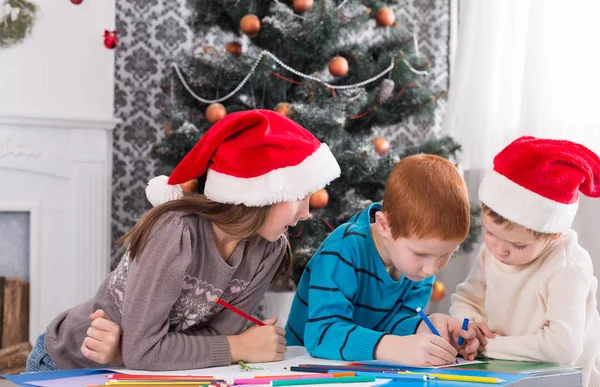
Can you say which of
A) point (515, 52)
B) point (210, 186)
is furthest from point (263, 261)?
point (515, 52)

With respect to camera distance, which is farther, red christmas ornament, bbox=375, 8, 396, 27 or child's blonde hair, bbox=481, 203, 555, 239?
red christmas ornament, bbox=375, 8, 396, 27

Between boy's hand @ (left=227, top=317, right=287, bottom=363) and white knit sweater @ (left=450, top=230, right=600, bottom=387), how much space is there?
1.39 feet

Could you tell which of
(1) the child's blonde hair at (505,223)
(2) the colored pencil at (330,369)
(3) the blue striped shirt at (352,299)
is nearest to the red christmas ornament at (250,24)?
(3) the blue striped shirt at (352,299)

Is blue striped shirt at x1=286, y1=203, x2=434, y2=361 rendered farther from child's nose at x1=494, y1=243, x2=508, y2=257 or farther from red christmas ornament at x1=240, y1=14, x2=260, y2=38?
red christmas ornament at x1=240, y1=14, x2=260, y2=38

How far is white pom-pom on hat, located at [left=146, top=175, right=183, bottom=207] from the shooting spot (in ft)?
4.93

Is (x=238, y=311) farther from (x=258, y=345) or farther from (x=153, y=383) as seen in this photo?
(x=153, y=383)

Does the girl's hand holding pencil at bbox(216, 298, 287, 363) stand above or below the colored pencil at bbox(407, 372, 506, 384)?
below

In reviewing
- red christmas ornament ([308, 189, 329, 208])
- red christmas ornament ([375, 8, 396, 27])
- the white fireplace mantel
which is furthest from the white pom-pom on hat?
the white fireplace mantel

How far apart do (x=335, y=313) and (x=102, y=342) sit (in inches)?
17.9

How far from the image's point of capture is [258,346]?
1384mm

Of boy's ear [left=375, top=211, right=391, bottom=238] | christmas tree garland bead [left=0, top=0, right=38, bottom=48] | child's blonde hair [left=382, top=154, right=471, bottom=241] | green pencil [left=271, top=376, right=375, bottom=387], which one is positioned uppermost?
christmas tree garland bead [left=0, top=0, right=38, bottom=48]

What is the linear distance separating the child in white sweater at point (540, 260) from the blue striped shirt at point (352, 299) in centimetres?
17

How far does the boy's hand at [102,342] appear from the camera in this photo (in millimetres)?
1325

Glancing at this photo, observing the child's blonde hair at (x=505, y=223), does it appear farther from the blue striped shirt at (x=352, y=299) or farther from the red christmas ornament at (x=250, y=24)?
the red christmas ornament at (x=250, y=24)
